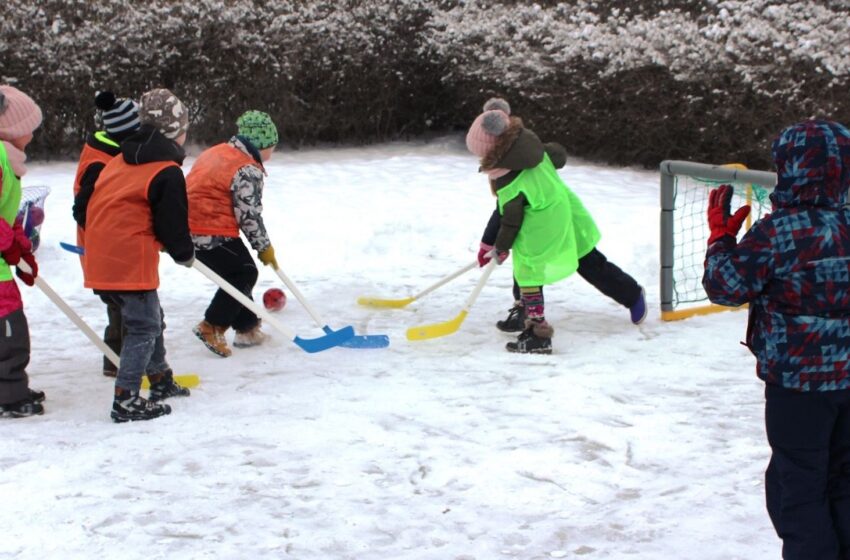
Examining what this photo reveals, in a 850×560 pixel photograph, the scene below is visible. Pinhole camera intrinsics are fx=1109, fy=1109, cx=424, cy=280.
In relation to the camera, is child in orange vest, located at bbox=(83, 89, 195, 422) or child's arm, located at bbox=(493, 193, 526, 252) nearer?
child in orange vest, located at bbox=(83, 89, 195, 422)

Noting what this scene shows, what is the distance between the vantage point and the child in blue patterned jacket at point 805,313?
284cm

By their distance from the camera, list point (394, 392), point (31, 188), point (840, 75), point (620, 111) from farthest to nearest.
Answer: point (620, 111)
point (840, 75)
point (31, 188)
point (394, 392)

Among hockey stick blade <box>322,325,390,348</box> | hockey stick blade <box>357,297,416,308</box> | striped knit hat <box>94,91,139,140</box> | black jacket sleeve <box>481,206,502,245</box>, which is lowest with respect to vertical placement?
hockey stick blade <box>322,325,390,348</box>

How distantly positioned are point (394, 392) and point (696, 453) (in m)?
1.42

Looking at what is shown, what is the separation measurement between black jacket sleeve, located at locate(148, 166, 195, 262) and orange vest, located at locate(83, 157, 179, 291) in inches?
1.3

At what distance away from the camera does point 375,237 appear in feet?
27.0

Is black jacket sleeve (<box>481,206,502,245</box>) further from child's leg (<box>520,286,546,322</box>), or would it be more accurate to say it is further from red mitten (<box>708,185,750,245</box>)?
red mitten (<box>708,185,750,245</box>)

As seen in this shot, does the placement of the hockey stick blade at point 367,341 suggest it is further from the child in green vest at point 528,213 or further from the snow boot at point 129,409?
the snow boot at point 129,409

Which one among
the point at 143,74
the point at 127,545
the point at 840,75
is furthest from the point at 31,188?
the point at 840,75

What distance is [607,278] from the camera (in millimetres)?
6070

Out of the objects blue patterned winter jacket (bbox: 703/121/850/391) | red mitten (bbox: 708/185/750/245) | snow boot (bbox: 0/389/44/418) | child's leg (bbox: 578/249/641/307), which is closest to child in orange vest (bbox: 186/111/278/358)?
snow boot (bbox: 0/389/44/418)

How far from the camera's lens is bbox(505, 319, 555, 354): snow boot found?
18.5 ft

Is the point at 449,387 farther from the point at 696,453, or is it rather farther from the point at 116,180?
the point at 116,180

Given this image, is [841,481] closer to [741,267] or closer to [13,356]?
[741,267]
